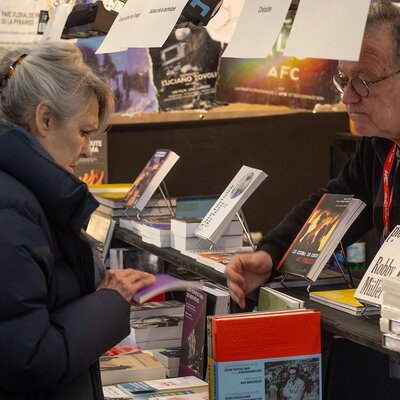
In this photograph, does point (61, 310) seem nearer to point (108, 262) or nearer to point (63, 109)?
point (63, 109)

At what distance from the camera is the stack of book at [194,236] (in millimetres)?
3469

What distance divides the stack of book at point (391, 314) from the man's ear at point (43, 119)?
92 centimetres

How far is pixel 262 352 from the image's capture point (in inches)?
94.1

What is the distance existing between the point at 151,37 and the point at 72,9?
1305 mm

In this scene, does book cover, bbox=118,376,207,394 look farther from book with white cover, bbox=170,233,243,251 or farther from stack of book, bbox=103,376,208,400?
book with white cover, bbox=170,233,243,251

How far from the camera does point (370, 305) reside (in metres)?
2.46

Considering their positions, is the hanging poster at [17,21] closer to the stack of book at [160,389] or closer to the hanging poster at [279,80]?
the hanging poster at [279,80]

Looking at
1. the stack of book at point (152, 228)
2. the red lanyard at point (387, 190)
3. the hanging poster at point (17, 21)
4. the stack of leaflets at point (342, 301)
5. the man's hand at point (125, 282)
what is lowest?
the stack of book at point (152, 228)

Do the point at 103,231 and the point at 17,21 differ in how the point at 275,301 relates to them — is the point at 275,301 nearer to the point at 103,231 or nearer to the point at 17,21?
the point at 103,231

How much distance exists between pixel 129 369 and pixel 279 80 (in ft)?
11.5

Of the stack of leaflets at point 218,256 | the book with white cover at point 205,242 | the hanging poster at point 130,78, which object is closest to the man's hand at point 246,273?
the stack of leaflets at point 218,256

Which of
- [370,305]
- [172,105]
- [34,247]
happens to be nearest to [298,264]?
[370,305]

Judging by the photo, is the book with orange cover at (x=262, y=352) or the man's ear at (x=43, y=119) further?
the book with orange cover at (x=262, y=352)

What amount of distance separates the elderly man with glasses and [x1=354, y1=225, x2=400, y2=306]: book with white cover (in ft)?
1.16
